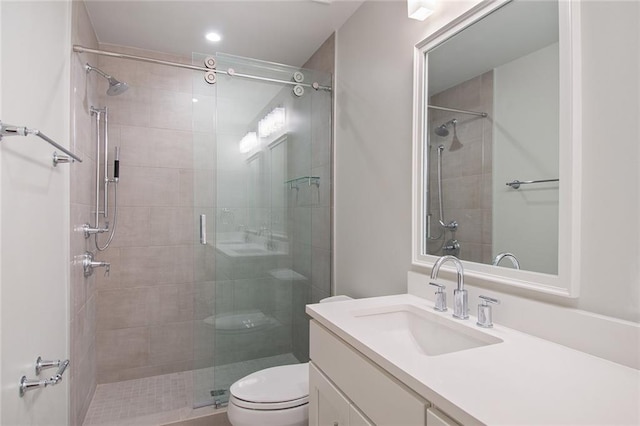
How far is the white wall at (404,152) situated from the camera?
86 cm

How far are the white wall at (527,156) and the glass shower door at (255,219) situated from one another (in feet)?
4.47

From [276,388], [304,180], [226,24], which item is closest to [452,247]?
[276,388]

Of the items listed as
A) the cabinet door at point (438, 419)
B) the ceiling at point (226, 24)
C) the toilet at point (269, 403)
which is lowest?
the toilet at point (269, 403)

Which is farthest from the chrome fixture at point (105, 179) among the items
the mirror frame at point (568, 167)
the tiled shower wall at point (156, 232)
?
the mirror frame at point (568, 167)

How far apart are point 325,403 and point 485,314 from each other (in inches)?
→ 25.2

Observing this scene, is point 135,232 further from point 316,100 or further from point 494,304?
point 494,304

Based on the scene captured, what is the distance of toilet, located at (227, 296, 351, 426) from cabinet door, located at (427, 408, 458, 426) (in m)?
0.98

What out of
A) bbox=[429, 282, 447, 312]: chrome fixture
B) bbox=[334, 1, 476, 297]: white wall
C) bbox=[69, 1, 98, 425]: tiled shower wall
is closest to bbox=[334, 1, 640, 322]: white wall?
bbox=[334, 1, 476, 297]: white wall

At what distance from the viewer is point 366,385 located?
99cm

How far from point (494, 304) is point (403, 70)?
119 centimetres

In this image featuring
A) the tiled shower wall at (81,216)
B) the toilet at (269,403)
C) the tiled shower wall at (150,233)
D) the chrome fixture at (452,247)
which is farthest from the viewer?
the tiled shower wall at (150,233)

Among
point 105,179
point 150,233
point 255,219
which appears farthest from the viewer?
point 150,233

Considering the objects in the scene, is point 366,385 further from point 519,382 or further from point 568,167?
point 568,167

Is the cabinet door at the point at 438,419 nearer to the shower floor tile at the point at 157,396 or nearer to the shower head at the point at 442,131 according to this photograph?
the shower head at the point at 442,131
